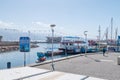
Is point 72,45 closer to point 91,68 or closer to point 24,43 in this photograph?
point 24,43

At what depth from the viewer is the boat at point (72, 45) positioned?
1919 inches

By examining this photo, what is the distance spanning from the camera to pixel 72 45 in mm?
52969

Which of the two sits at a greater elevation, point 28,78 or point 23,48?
point 23,48

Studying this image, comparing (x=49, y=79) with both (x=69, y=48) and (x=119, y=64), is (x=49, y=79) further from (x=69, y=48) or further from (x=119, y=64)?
(x=69, y=48)

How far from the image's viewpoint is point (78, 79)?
389 inches

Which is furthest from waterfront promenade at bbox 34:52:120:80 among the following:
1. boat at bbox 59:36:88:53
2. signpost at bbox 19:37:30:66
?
boat at bbox 59:36:88:53

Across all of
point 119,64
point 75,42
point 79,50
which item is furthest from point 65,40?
point 119,64

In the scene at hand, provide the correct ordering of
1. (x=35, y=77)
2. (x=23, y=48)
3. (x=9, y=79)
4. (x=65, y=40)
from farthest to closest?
1. (x=65, y=40)
2. (x=23, y=48)
3. (x=35, y=77)
4. (x=9, y=79)

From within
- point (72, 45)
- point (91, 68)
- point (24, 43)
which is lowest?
point (91, 68)

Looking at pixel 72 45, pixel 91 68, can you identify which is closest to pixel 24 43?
pixel 91 68

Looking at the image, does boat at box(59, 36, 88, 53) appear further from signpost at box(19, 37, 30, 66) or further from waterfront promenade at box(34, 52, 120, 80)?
signpost at box(19, 37, 30, 66)

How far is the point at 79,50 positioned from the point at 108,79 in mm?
38487

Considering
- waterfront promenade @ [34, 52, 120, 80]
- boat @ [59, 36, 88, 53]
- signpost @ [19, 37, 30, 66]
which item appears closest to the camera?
waterfront promenade @ [34, 52, 120, 80]

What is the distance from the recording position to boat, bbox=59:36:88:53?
48.8 meters
